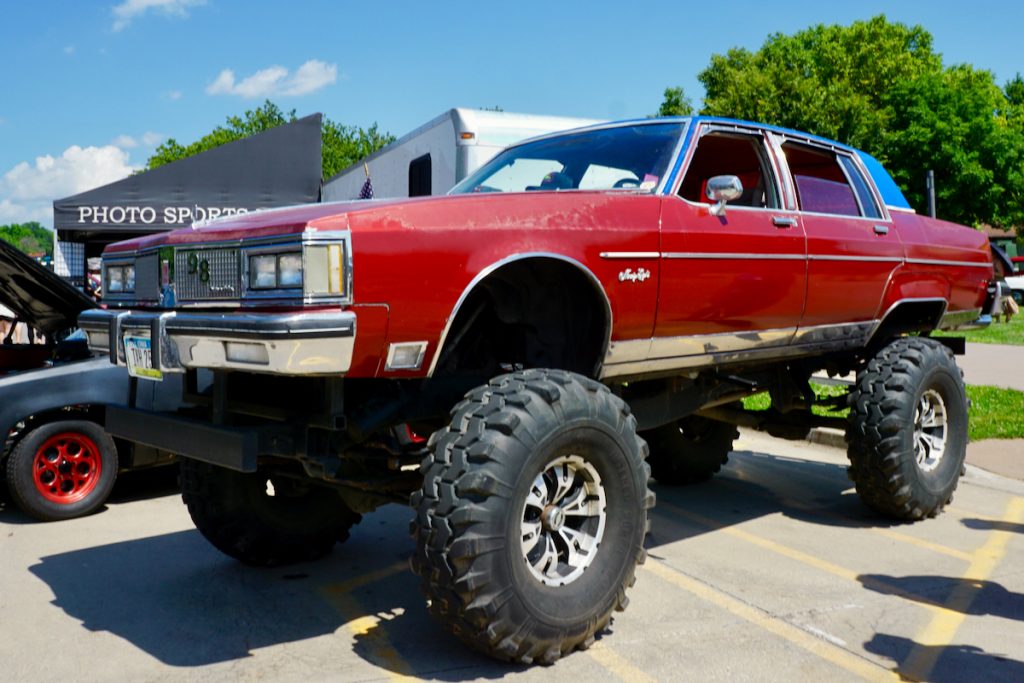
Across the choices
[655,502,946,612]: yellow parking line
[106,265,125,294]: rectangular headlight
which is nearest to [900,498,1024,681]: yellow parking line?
[655,502,946,612]: yellow parking line

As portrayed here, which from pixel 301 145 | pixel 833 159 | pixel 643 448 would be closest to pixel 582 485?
pixel 643 448

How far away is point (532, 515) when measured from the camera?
356cm

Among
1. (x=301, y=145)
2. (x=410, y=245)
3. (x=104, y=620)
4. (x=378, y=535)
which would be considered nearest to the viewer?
(x=410, y=245)

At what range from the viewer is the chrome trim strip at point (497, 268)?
11.1 feet

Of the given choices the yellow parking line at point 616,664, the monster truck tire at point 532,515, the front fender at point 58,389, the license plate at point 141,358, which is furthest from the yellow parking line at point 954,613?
the front fender at point 58,389

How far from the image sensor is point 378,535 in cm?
554

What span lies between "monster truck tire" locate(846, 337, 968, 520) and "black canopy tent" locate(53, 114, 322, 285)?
10.4 meters

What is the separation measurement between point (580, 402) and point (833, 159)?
10.3 ft

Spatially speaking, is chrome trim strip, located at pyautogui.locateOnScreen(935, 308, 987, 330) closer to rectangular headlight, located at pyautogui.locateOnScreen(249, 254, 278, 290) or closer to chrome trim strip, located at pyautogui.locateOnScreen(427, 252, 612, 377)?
chrome trim strip, located at pyautogui.locateOnScreen(427, 252, 612, 377)

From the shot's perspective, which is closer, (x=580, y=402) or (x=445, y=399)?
(x=580, y=402)

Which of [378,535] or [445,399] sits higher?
[445,399]

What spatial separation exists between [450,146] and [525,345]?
5627 millimetres

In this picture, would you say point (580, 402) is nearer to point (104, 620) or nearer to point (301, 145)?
point (104, 620)

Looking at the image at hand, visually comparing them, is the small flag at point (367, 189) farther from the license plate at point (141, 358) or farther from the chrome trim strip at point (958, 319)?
the license plate at point (141, 358)
